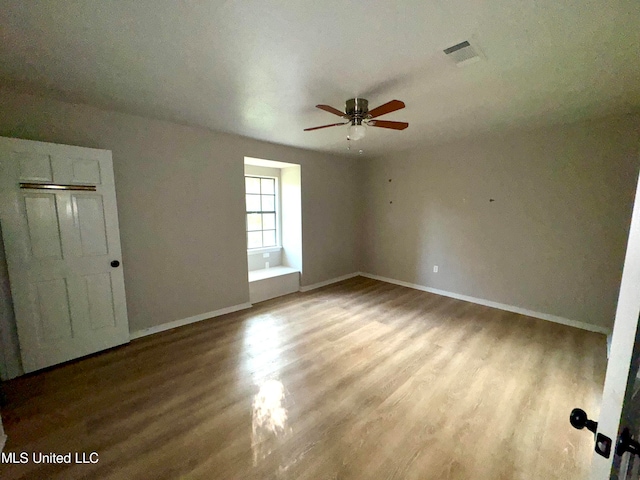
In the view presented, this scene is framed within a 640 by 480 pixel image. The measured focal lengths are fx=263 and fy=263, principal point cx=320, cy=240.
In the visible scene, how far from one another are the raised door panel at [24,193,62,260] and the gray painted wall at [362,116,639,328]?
480cm

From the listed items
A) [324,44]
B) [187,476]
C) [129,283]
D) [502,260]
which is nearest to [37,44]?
[324,44]

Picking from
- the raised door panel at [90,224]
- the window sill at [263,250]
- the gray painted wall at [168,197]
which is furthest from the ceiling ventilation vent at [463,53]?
the window sill at [263,250]

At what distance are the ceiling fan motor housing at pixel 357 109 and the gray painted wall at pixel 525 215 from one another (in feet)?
8.42

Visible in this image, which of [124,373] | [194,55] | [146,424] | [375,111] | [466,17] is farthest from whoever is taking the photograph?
[124,373]

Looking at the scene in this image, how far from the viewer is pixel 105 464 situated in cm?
158

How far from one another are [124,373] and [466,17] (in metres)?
3.72

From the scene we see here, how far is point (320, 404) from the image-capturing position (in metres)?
2.05

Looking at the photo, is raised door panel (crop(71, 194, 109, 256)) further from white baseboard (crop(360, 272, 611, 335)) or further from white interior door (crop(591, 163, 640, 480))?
white baseboard (crop(360, 272, 611, 335))

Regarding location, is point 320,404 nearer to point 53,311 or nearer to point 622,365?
point 622,365

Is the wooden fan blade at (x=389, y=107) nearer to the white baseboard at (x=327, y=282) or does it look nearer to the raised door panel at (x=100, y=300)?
the raised door panel at (x=100, y=300)

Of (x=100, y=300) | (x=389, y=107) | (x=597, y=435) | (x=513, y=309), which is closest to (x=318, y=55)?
(x=389, y=107)

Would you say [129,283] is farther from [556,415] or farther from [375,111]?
[556,415]

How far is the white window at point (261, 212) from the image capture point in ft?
15.7

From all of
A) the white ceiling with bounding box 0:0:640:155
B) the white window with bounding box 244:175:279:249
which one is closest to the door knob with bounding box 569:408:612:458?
the white ceiling with bounding box 0:0:640:155
